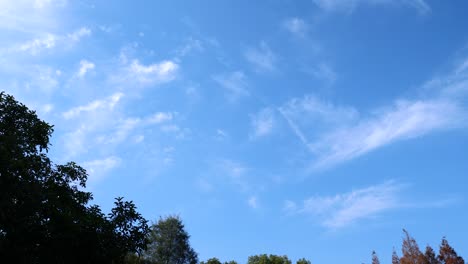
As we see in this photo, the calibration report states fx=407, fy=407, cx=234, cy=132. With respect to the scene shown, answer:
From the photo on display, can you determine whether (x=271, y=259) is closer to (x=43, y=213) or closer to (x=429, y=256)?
(x=429, y=256)

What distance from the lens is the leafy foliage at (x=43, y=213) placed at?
18219mm

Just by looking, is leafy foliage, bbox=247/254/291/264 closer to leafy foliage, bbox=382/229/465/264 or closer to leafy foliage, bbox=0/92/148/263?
leafy foliage, bbox=382/229/465/264

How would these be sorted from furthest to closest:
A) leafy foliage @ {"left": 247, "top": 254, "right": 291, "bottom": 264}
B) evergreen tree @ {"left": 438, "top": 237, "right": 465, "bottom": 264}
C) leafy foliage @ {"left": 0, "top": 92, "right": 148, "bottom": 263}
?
leafy foliage @ {"left": 247, "top": 254, "right": 291, "bottom": 264} → evergreen tree @ {"left": 438, "top": 237, "right": 465, "bottom": 264} → leafy foliage @ {"left": 0, "top": 92, "right": 148, "bottom": 263}

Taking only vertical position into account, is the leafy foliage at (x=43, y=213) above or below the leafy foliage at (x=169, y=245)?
below

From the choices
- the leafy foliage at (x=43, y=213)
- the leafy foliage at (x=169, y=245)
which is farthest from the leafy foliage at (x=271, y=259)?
the leafy foliage at (x=43, y=213)

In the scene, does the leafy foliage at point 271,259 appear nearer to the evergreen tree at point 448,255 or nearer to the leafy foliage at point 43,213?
the evergreen tree at point 448,255

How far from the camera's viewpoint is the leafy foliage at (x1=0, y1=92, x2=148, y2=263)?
18219 mm

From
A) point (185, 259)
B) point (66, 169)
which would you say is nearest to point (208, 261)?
point (185, 259)

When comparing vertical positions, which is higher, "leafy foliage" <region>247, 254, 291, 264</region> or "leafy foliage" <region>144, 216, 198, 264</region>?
"leafy foliage" <region>247, 254, 291, 264</region>

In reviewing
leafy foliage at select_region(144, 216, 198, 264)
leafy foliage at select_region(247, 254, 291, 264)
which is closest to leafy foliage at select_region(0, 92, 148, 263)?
leafy foliage at select_region(144, 216, 198, 264)

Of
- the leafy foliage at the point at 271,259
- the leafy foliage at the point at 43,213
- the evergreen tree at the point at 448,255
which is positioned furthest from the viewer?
the leafy foliage at the point at 271,259

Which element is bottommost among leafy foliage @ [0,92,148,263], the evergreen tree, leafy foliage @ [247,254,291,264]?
leafy foliage @ [0,92,148,263]

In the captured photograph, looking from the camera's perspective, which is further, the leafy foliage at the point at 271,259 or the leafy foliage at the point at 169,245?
the leafy foliage at the point at 271,259

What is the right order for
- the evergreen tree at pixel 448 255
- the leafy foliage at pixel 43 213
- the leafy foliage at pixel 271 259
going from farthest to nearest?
the leafy foliage at pixel 271 259
the evergreen tree at pixel 448 255
the leafy foliage at pixel 43 213
